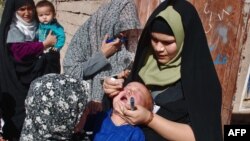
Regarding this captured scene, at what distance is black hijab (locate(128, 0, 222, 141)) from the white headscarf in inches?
85.4

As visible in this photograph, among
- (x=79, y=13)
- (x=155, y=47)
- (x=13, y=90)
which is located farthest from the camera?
(x=79, y=13)

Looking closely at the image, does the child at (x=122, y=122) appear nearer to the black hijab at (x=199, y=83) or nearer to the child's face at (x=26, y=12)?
the black hijab at (x=199, y=83)

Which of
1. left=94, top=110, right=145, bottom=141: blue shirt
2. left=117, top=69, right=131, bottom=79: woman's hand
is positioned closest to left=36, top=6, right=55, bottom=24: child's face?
left=117, top=69, right=131, bottom=79: woman's hand

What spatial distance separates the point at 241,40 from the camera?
3531mm

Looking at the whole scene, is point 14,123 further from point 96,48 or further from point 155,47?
point 155,47

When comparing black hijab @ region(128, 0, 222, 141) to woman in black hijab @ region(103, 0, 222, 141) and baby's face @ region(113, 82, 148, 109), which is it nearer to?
woman in black hijab @ region(103, 0, 222, 141)

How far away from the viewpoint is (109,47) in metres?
2.67

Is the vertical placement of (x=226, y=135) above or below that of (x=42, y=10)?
below

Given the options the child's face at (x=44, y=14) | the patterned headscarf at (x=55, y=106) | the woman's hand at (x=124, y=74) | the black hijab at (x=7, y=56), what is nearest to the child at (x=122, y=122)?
the patterned headscarf at (x=55, y=106)

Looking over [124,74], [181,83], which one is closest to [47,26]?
[124,74]

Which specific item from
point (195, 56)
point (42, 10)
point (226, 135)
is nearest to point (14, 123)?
point (42, 10)

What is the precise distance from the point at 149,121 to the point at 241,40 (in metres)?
1.90
